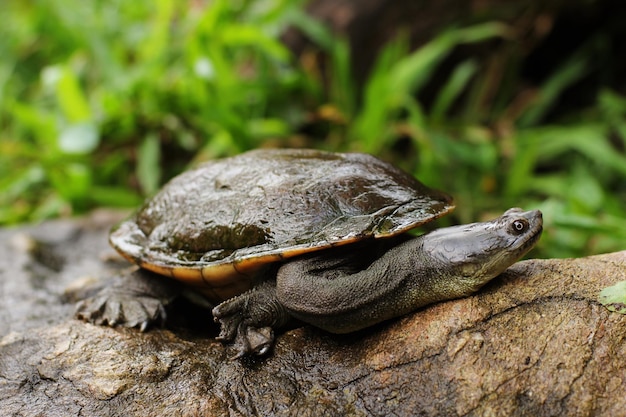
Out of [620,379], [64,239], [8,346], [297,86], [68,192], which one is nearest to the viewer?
[620,379]

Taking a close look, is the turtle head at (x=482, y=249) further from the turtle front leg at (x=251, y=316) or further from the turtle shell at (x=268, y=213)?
the turtle front leg at (x=251, y=316)

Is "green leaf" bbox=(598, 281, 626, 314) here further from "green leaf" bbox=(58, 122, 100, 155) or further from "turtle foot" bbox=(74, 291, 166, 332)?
"green leaf" bbox=(58, 122, 100, 155)

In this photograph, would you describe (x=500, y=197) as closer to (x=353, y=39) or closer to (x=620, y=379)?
(x=353, y=39)

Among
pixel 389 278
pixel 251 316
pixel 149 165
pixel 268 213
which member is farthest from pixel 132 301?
pixel 149 165

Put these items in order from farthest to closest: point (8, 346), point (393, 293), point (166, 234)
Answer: point (166, 234)
point (8, 346)
point (393, 293)

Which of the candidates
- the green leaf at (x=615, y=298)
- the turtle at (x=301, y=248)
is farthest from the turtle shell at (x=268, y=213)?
the green leaf at (x=615, y=298)

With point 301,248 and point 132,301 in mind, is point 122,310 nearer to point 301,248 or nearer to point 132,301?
point 132,301

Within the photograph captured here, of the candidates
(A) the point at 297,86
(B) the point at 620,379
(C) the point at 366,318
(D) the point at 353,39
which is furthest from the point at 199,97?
(B) the point at 620,379
